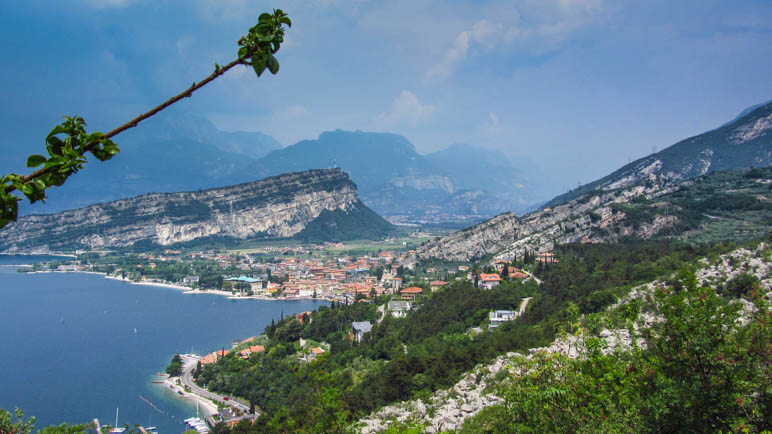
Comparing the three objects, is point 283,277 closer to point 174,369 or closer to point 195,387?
point 174,369

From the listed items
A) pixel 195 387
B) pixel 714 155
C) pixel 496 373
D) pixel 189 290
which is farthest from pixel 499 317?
pixel 714 155

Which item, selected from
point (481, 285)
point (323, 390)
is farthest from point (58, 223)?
point (323, 390)

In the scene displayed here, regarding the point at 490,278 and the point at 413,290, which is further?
the point at 413,290

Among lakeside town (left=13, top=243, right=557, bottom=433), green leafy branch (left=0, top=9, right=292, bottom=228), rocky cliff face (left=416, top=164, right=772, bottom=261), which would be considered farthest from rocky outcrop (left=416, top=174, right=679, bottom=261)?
green leafy branch (left=0, top=9, right=292, bottom=228)

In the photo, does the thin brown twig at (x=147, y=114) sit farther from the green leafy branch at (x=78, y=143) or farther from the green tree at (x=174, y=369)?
the green tree at (x=174, y=369)

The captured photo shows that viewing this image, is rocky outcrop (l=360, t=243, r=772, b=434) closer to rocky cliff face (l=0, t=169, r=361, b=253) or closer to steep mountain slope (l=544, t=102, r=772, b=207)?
steep mountain slope (l=544, t=102, r=772, b=207)

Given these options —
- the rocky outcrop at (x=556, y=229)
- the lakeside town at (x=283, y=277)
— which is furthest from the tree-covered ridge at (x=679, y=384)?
the rocky outcrop at (x=556, y=229)
